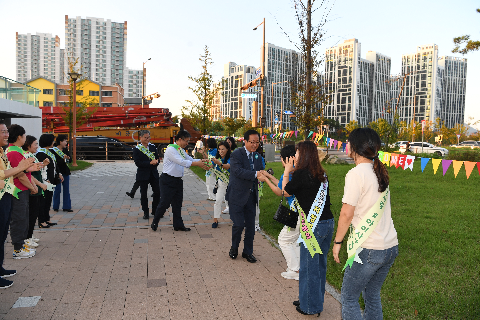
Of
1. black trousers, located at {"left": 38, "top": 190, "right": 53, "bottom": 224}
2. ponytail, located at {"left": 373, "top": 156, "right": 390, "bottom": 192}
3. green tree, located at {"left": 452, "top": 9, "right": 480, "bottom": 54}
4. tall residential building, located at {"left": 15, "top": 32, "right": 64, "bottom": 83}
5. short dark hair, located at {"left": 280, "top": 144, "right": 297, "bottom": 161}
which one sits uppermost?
tall residential building, located at {"left": 15, "top": 32, "right": 64, "bottom": 83}

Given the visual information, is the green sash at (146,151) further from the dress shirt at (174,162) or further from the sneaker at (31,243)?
the sneaker at (31,243)

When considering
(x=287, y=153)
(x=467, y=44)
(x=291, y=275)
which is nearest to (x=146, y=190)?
(x=291, y=275)

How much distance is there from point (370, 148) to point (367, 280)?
2.96 ft

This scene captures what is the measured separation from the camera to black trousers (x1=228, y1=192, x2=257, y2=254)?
4961 mm

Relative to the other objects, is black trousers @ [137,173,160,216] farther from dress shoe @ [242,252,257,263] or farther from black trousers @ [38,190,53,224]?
dress shoe @ [242,252,257,263]

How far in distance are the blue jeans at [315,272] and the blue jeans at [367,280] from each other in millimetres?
755

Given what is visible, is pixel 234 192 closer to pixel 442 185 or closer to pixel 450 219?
pixel 450 219

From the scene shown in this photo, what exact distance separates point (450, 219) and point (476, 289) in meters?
3.95

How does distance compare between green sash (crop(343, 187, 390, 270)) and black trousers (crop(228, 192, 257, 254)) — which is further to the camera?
black trousers (crop(228, 192, 257, 254))

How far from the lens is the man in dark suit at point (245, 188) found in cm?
481

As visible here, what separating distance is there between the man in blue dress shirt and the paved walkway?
0.47 m

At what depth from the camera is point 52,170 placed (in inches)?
296

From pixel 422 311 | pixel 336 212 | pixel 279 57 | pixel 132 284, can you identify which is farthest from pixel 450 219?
pixel 279 57

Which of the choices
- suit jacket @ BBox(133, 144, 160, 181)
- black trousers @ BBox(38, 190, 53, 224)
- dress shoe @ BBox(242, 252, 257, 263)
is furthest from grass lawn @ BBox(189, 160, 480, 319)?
black trousers @ BBox(38, 190, 53, 224)
